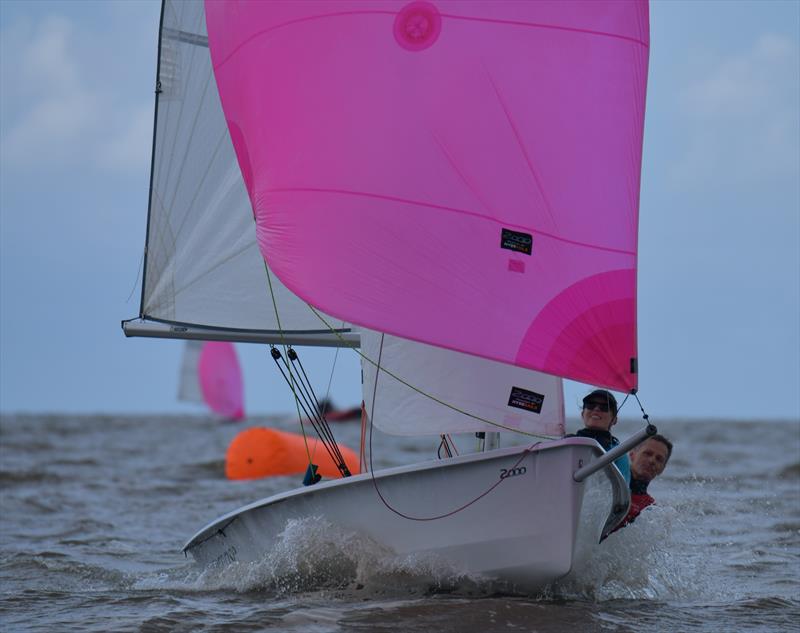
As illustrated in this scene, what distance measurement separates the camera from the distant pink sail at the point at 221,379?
39.2 metres

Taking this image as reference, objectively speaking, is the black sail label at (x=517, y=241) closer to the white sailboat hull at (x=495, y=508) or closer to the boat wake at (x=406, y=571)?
the white sailboat hull at (x=495, y=508)

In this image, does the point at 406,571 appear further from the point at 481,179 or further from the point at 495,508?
the point at 481,179

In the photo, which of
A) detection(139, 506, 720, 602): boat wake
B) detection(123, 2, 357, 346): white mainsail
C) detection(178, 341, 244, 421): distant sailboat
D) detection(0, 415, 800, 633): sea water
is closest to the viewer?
detection(0, 415, 800, 633): sea water

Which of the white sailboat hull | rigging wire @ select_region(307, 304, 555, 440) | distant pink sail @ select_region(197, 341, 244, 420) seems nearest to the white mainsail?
rigging wire @ select_region(307, 304, 555, 440)

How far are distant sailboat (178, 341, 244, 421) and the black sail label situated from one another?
1301 inches

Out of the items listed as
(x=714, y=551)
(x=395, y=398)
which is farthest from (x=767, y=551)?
(x=395, y=398)

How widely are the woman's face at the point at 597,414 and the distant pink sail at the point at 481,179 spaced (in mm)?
1048

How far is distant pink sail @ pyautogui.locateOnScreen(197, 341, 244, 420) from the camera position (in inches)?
1544

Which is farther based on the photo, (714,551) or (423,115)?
(714,551)

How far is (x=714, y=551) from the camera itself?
9.78 metres

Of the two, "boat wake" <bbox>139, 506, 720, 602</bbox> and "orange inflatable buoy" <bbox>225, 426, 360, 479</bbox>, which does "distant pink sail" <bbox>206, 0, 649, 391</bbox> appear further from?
"orange inflatable buoy" <bbox>225, 426, 360, 479</bbox>

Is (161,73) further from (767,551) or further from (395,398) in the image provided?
(767,551)

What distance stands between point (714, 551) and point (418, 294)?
5.28 meters

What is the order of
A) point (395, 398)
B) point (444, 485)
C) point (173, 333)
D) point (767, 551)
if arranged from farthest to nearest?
point (767, 551) → point (173, 333) → point (395, 398) → point (444, 485)
